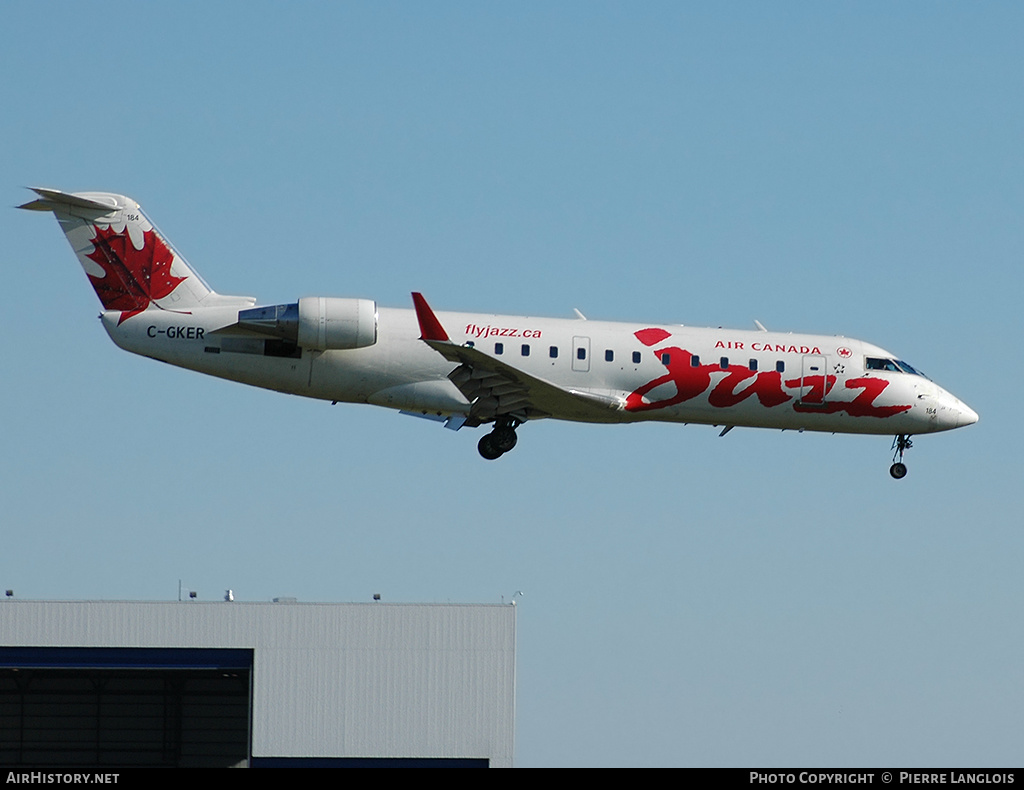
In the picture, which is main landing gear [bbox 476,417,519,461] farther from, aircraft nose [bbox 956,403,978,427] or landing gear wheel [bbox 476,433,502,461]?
aircraft nose [bbox 956,403,978,427]

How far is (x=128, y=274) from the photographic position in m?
34.2

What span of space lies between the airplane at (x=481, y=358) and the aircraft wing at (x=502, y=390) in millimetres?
44

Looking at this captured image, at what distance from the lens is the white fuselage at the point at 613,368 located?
33.4 m

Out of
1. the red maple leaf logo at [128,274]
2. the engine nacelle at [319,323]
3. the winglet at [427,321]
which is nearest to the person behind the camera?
the winglet at [427,321]

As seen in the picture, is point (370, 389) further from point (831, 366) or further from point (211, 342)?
point (831, 366)

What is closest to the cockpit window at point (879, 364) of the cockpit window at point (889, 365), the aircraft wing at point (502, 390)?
the cockpit window at point (889, 365)

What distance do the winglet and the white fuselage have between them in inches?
60.6

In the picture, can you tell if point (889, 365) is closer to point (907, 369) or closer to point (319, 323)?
point (907, 369)

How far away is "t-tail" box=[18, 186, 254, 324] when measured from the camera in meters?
34.1

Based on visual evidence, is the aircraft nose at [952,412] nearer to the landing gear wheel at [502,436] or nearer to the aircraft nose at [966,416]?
the aircraft nose at [966,416]

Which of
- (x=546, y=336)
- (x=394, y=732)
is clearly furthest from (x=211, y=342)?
(x=394, y=732)

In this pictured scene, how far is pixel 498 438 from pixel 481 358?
10.1ft
